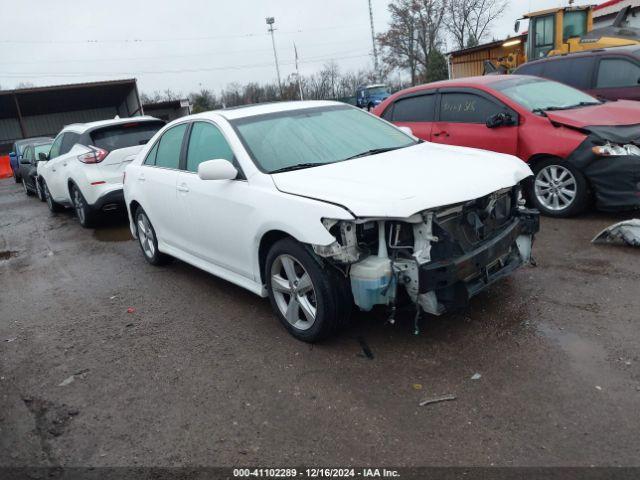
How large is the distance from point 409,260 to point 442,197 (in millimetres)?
446

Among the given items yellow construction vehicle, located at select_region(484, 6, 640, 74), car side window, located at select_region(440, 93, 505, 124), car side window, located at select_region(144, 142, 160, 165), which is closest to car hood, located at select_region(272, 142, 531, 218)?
car side window, located at select_region(144, 142, 160, 165)

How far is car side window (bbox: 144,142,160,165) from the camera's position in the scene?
18.5 ft

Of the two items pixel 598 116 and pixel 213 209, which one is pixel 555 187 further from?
pixel 213 209

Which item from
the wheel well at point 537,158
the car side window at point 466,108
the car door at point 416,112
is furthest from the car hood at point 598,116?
the car door at point 416,112

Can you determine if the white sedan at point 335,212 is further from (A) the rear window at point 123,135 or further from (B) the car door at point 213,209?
(A) the rear window at point 123,135

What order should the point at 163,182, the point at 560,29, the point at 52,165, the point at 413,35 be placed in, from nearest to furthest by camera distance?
the point at 163,182 → the point at 52,165 → the point at 560,29 → the point at 413,35

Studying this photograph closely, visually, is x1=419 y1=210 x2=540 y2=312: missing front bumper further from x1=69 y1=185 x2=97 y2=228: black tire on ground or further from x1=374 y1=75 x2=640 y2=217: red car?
x1=69 y1=185 x2=97 y2=228: black tire on ground

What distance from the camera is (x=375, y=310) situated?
14.3 ft

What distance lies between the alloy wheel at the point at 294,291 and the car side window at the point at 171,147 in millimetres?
1823

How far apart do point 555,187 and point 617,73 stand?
11.7ft

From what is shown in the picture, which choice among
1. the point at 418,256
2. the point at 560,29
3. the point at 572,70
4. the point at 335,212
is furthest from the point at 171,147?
the point at 560,29

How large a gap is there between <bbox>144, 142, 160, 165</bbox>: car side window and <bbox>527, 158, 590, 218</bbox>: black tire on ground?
4320 mm

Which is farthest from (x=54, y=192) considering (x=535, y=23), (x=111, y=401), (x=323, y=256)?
(x=535, y=23)

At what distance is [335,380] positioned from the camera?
11.2ft
